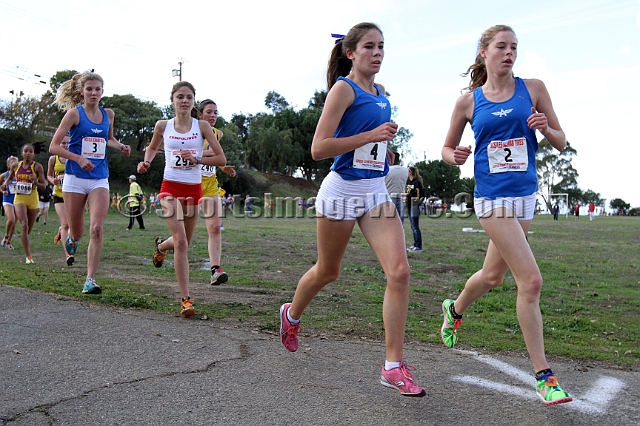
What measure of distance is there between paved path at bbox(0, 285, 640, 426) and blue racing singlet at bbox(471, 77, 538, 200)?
1.32 meters

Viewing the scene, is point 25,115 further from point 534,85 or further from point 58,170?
point 534,85

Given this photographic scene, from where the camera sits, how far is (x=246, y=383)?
3939mm

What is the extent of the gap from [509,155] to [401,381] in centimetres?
163

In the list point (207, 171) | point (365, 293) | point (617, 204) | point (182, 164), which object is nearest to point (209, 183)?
point (207, 171)

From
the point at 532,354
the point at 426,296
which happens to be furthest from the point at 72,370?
the point at 426,296

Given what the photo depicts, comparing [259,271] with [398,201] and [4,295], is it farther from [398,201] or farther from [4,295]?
[398,201]

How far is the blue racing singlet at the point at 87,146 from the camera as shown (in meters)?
7.20

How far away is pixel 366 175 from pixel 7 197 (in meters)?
11.9

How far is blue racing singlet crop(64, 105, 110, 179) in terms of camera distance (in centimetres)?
720

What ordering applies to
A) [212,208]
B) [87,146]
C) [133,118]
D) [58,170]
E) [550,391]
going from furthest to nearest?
1. [133,118]
2. [58,170]
3. [212,208]
4. [87,146]
5. [550,391]

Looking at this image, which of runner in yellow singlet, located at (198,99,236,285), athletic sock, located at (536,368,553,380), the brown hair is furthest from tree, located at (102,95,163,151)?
athletic sock, located at (536,368,553,380)

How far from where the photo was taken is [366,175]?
13.3 feet

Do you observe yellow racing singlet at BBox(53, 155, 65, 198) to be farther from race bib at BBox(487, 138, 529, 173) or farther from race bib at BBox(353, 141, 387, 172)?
race bib at BBox(487, 138, 529, 173)

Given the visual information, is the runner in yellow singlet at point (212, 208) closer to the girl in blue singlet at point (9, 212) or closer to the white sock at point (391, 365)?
the white sock at point (391, 365)
